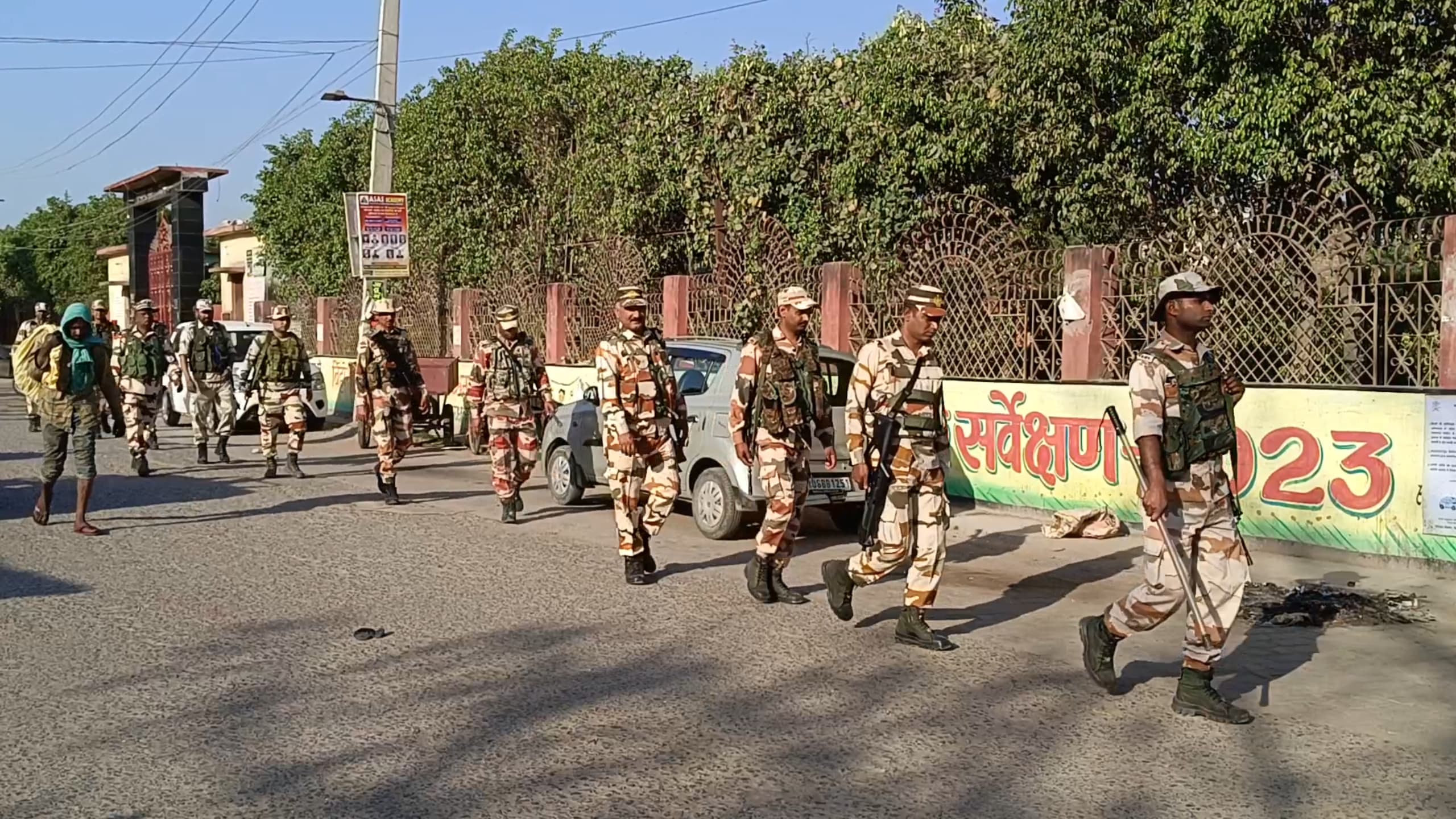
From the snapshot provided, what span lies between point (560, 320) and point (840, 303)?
610 centimetres

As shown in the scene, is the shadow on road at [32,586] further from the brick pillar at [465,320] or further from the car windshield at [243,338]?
the car windshield at [243,338]

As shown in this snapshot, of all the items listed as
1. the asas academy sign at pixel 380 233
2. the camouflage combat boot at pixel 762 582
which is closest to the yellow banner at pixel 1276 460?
the camouflage combat boot at pixel 762 582

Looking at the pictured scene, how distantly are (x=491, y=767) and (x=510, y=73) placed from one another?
19.1m

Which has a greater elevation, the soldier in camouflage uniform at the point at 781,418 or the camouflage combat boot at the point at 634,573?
the soldier in camouflage uniform at the point at 781,418

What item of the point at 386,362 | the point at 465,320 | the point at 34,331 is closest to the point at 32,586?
the point at 34,331

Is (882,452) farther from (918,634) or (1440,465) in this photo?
(1440,465)

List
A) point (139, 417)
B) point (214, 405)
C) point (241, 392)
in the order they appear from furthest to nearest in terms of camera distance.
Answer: point (241, 392), point (214, 405), point (139, 417)

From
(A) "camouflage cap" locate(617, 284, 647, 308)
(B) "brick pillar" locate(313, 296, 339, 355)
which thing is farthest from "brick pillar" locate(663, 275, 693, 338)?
(B) "brick pillar" locate(313, 296, 339, 355)

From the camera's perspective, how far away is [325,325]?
24766 millimetres

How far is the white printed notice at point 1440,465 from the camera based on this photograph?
848 centimetres

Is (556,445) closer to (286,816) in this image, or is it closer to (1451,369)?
(1451,369)

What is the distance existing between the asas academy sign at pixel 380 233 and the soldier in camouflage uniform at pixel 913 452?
12800mm

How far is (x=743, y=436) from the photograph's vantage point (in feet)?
25.0

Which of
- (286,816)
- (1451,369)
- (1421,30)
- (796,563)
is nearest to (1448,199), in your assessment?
(1421,30)
